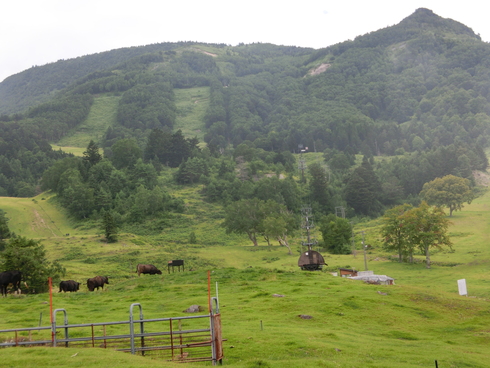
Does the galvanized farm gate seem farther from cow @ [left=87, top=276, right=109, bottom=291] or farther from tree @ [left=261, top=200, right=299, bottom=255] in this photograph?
tree @ [left=261, top=200, right=299, bottom=255]

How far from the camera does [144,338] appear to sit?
32344 mm

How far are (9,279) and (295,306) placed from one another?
29.8 metres

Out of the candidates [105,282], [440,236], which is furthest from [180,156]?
[105,282]

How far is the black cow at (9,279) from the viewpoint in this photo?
183 feet

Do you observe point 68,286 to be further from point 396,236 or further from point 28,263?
point 396,236

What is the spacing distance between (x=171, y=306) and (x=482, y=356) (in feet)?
82.4

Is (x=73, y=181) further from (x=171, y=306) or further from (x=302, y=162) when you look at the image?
(x=171, y=306)

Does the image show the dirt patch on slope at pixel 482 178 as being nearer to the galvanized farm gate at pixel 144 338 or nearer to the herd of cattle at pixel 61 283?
the herd of cattle at pixel 61 283

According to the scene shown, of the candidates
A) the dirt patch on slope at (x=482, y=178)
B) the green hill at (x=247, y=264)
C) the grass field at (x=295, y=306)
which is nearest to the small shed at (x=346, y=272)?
the grass field at (x=295, y=306)

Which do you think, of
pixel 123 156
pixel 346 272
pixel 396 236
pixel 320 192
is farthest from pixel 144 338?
pixel 123 156

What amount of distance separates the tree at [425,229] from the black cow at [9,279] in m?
59.7

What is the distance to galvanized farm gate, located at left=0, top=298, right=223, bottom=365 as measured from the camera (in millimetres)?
25141

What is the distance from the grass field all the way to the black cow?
3.73 meters

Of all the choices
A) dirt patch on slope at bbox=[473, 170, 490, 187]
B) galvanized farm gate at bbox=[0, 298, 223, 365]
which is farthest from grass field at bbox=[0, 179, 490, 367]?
dirt patch on slope at bbox=[473, 170, 490, 187]
